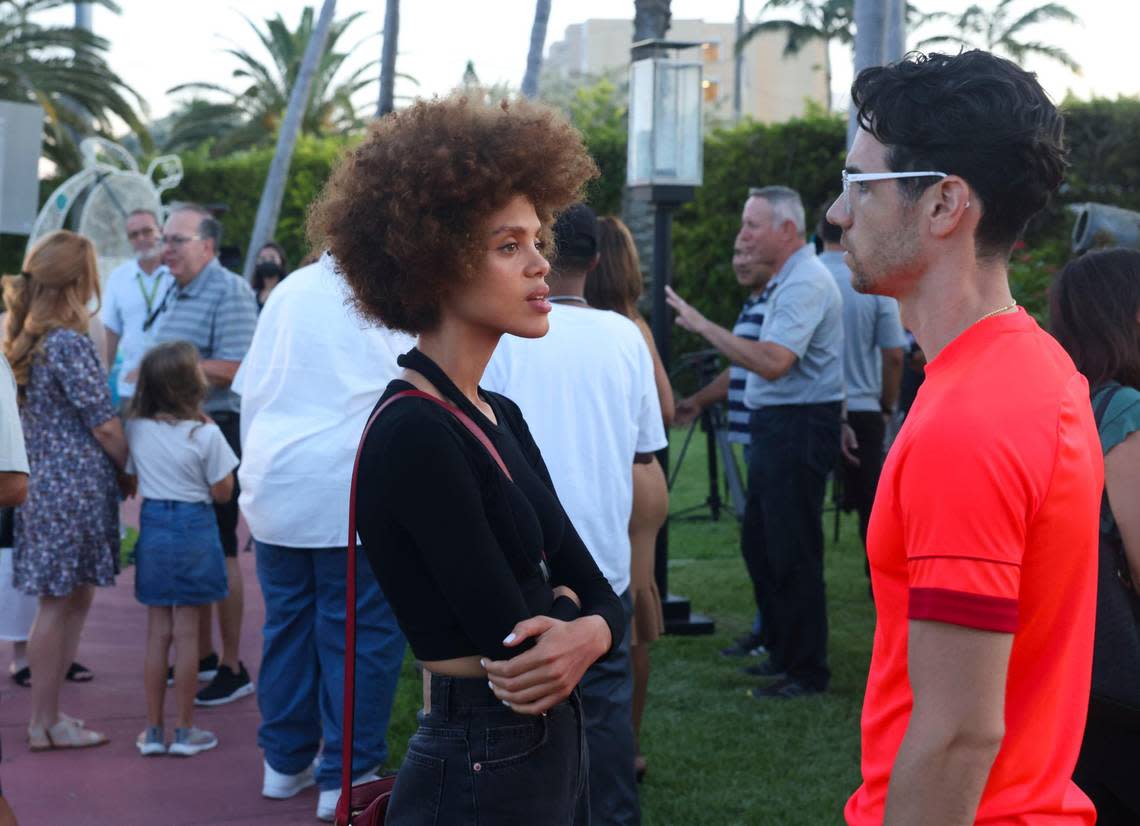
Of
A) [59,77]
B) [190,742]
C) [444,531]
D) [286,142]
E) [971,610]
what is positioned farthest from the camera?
[59,77]

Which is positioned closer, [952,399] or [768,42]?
[952,399]

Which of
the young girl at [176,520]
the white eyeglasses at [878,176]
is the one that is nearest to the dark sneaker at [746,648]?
the young girl at [176,520]

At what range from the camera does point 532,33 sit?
16188 millimetres

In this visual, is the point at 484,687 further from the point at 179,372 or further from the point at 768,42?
the point at 768,42

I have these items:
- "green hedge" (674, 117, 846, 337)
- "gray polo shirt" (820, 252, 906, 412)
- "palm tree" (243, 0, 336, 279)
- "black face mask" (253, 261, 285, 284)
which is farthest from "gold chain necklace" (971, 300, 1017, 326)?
"green hedge" (674, 117, 846, 337)

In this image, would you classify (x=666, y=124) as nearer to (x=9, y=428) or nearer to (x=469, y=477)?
(x=9, y=428)

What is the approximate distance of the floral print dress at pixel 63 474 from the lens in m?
5.68

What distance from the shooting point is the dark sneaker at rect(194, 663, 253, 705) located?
21.1 feet

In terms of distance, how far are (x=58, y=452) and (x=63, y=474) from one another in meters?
0.10

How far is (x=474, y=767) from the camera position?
7.66ft

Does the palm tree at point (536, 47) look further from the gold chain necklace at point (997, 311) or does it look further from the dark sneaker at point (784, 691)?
the gold chain necklace at point (997, 311)

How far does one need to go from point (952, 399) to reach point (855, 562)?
8.46 m

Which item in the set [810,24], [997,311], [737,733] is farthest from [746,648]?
[810,24]

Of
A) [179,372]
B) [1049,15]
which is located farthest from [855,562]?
[1049,15]
